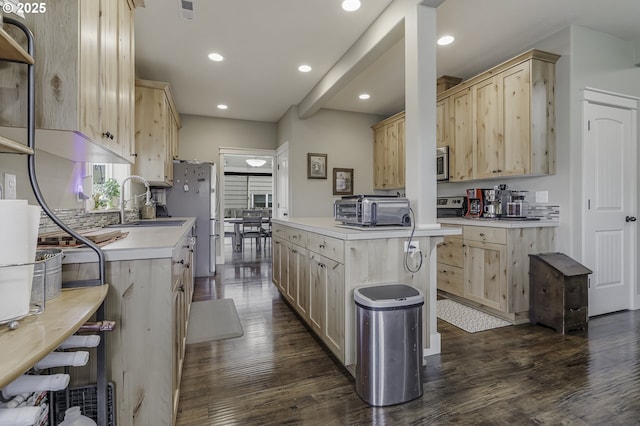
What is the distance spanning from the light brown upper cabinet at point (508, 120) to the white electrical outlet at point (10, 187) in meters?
3.75

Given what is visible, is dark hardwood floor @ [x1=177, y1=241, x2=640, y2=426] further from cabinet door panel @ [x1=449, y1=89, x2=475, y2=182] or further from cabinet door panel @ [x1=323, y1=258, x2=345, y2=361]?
cabinet door panel @ [x1=449, y1=89, x2=475, y2=182]

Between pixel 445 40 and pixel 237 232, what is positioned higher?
pixel 445 40

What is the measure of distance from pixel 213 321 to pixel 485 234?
277 cm

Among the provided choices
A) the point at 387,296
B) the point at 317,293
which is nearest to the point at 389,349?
the point at 387,296

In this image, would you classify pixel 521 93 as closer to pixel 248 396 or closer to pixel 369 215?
pixel 369 215

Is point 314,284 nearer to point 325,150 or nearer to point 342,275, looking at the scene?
point 342,275

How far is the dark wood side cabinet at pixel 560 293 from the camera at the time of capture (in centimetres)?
262

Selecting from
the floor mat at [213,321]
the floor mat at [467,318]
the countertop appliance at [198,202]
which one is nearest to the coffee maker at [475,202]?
the floor mat at [467,318]

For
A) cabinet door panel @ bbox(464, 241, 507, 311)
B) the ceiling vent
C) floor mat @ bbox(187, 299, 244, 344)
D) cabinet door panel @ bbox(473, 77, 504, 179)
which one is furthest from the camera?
cabinet door panel @ bbox(473, 77, 504, 179)

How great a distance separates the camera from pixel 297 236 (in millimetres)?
2871

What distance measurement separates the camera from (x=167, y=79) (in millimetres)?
4035

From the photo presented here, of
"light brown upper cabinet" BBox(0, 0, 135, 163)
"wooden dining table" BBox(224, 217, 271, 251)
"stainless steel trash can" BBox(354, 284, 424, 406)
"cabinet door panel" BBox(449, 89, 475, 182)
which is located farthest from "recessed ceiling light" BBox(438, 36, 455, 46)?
"wooden dining table" BBox(224, 217, 271, 251)

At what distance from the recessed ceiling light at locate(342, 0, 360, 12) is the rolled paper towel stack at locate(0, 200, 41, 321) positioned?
2.58 meters

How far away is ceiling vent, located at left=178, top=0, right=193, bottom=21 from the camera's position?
245cm
